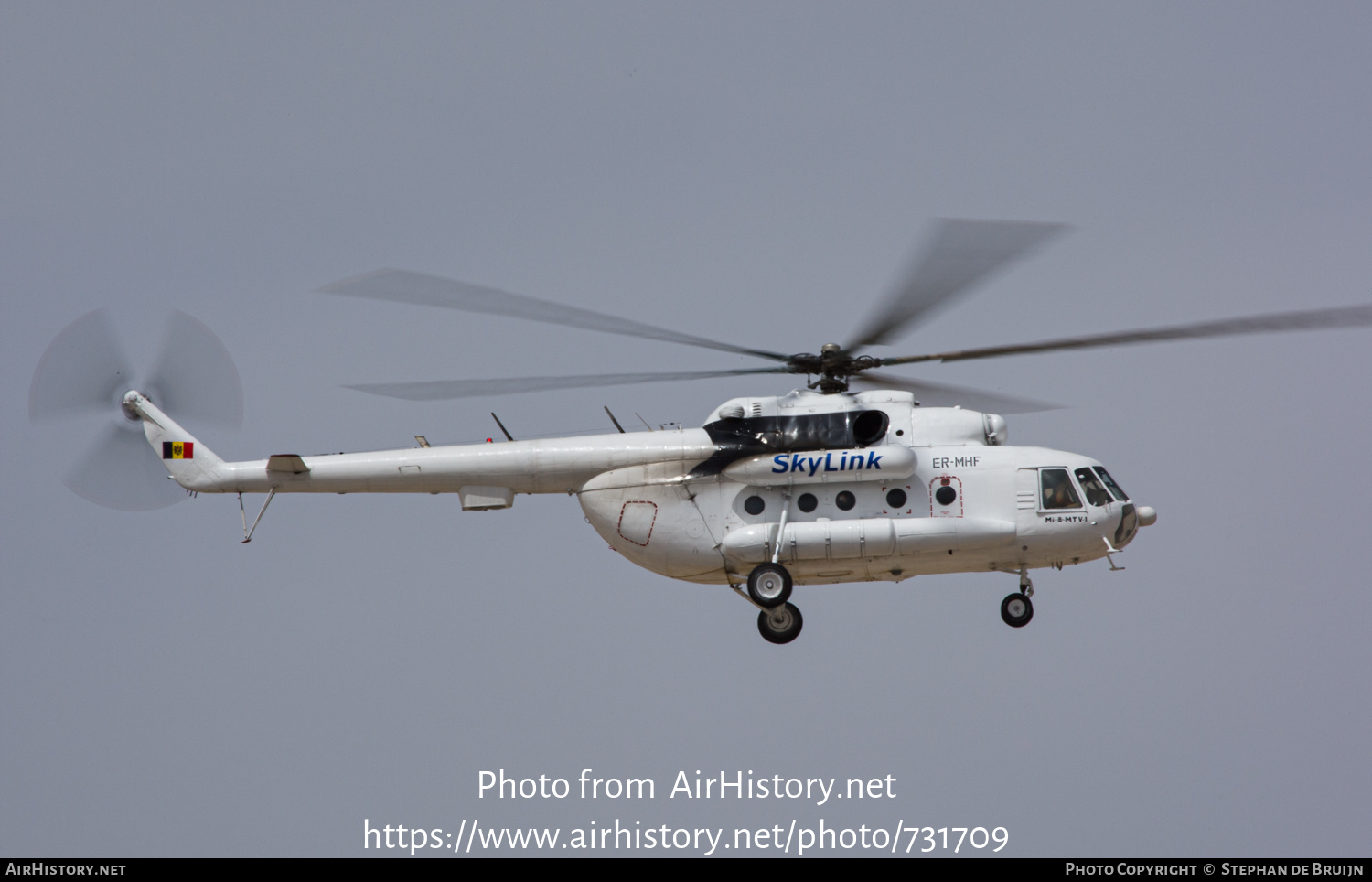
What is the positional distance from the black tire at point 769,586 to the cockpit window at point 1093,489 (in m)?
4.51

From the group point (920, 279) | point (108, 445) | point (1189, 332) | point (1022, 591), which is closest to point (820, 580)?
point (1022, 591)

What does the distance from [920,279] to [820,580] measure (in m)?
5.07

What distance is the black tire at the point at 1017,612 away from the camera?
19.5 m

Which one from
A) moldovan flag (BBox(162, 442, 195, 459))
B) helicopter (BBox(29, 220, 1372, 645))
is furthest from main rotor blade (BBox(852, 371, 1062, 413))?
moldovan flag (BBox(162, 442, 195, 459))

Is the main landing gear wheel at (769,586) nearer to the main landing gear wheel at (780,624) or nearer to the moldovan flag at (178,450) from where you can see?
the main landing gear wheel at (780,624)

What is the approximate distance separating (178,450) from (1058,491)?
13.2m

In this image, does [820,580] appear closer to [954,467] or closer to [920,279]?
[954,467]

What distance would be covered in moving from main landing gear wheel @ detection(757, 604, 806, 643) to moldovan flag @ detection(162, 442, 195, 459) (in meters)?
9.06

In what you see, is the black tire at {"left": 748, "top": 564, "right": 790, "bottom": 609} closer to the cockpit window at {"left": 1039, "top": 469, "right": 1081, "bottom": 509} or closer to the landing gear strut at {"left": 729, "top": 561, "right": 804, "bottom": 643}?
the landing gear strut at {"left": 729, "top": 561, "right": 804, "bottom": 643}

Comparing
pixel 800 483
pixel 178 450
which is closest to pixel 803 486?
pixel 800 483

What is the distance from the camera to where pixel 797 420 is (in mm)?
19297

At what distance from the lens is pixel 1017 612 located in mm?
19531

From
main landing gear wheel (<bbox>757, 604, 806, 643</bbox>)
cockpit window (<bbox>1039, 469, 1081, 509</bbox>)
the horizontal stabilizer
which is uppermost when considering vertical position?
the horizontal stabilizer

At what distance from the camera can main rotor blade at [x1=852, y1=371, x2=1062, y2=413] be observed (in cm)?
1989
